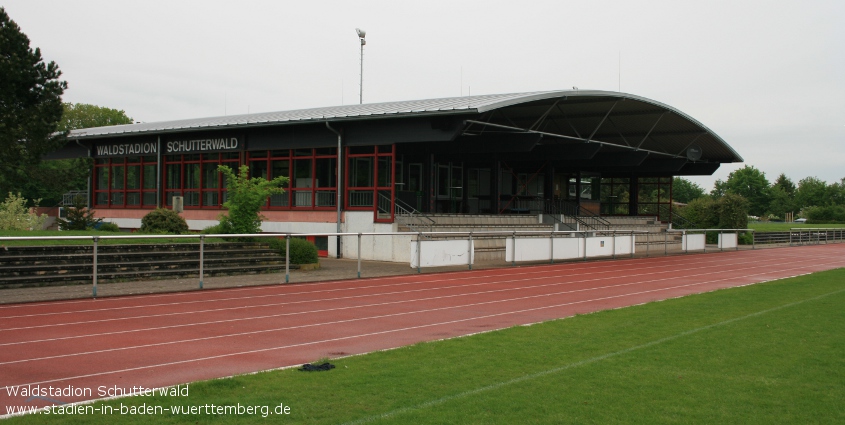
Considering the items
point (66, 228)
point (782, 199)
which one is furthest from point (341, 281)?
point (782, 199)

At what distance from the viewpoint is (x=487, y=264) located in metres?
25.8

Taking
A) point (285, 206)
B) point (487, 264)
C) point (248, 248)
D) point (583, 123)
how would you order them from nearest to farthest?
point (248, 248)
point (487, 264)
point (285, 206)
point (583, 123)

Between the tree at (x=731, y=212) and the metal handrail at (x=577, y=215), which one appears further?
the tree at (x=731, y=212)

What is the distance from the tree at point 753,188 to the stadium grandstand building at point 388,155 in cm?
9332

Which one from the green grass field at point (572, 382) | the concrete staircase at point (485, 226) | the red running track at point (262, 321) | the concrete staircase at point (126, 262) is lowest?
the red running track at point (262, 321)

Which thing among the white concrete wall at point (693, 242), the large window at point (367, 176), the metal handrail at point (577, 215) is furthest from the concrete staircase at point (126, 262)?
the white concrete wall at point (693, 242)

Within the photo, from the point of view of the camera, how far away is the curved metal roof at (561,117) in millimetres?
27484

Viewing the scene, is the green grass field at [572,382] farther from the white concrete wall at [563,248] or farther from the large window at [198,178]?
the large window at [198,178]

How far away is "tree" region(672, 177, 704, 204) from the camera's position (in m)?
141

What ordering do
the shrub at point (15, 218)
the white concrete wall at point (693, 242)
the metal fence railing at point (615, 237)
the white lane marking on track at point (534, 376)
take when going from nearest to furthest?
the white lane marking on track at point (534, 376), the metal fence railing at point (615, 237), the shrub at point (15, 218), the white concrete wall at point (693, 242)

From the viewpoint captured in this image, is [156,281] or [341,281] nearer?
[156,281]

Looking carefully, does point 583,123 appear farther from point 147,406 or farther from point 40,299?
point 147,406

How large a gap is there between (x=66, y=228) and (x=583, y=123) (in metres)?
24.0

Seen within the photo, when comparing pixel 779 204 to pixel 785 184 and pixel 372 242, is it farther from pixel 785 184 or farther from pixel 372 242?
pixel 372 242
